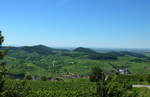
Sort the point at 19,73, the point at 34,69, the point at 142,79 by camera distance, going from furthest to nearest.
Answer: the point at 34,69 → the point at 19,73 → the point at 142,79

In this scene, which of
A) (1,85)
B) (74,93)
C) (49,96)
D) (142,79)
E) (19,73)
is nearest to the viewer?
Answer: (1,85)

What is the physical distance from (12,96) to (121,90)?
9687 millimetres

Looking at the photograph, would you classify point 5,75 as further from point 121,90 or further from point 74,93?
point 74,93

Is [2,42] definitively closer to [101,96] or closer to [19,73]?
[101,96]

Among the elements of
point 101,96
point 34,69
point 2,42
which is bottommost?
point 34,69

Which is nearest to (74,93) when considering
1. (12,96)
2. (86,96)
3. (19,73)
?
(86,96)

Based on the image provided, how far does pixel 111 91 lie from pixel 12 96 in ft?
26.8

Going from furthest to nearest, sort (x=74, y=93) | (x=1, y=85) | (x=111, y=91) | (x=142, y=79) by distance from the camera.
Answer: (x=142, y=79) < (x=74, y=93) < (x=111, y=91) < (x=1, y=85)

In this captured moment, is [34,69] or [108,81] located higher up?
[108,81]

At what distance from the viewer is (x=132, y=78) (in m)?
116

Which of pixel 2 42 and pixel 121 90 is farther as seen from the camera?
pixel 121 90

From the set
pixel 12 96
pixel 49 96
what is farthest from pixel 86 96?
pixel 12 96

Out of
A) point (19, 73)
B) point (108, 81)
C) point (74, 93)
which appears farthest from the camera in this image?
point (19, 73)

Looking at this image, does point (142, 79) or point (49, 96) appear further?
point (142, 79)
